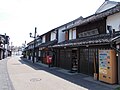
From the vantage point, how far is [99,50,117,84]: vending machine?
12.4 metres

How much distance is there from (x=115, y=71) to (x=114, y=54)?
3.75 ft

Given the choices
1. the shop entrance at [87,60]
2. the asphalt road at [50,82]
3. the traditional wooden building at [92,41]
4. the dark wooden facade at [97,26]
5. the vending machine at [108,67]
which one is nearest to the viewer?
the asphalt road at [50,82]

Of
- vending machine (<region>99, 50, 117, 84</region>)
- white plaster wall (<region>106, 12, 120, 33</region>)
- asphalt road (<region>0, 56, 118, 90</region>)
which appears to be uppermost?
white plaster wall (<region>106, 12, 120, 33</region>)

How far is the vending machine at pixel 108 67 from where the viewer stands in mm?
12352

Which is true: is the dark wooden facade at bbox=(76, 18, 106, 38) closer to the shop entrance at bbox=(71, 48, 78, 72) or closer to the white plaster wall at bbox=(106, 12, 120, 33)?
the white plaster wall at bbox=(106, 12, 120, 33)

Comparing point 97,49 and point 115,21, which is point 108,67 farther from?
point 115,21

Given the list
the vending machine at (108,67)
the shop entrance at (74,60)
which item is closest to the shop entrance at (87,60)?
the vending machine at (108,67)

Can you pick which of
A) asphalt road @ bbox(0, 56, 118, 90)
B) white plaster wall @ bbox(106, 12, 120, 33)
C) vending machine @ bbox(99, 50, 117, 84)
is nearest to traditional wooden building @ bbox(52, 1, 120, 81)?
white plaster wall @ bbox(106, 12, 120, 33)

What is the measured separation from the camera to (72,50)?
20734mm

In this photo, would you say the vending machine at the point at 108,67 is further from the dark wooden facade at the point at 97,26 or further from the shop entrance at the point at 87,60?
the dark wooden facade at the point at 97,26

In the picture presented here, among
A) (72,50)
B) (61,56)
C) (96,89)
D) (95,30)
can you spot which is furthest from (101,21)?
(61,56)

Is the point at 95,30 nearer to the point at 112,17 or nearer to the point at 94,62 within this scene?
the point at 112,17

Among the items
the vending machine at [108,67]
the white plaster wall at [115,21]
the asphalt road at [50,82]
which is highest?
the white plaster wall at [115,21]

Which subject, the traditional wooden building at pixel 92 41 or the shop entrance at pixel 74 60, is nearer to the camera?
the traditional wooden building at pixel 92 41
